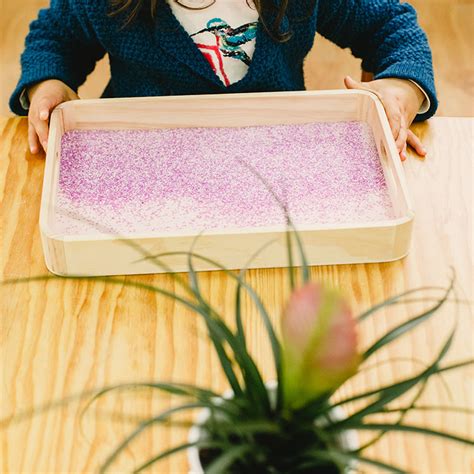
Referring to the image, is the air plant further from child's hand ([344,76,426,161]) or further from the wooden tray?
child's hand ([344,76,426,161])

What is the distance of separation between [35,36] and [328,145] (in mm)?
505

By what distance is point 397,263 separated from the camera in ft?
2.80

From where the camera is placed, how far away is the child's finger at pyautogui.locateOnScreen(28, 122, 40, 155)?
101 centimetres

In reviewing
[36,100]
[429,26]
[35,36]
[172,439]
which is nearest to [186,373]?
[172,439]

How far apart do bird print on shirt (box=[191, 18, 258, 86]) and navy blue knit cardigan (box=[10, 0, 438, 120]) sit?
1.7 inches

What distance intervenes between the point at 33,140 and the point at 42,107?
4 centimetres

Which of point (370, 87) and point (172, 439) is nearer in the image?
point (172, 439)

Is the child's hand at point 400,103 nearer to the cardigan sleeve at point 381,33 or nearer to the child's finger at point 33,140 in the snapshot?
Result: the cardigan sleeve at point 381,33

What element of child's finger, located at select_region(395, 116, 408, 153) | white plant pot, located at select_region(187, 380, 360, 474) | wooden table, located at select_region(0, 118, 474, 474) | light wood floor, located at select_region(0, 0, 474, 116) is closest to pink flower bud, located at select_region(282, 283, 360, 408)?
white plant pot, located at select_region(187, 380, 360, 474)

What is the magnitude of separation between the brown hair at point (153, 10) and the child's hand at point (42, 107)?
0.43 feet

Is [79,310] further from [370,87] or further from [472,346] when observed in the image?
[370,87]

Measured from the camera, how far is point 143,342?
2.56ft

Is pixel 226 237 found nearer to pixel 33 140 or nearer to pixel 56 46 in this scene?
pixel 33 140

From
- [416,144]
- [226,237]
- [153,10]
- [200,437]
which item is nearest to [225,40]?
[153,10]
